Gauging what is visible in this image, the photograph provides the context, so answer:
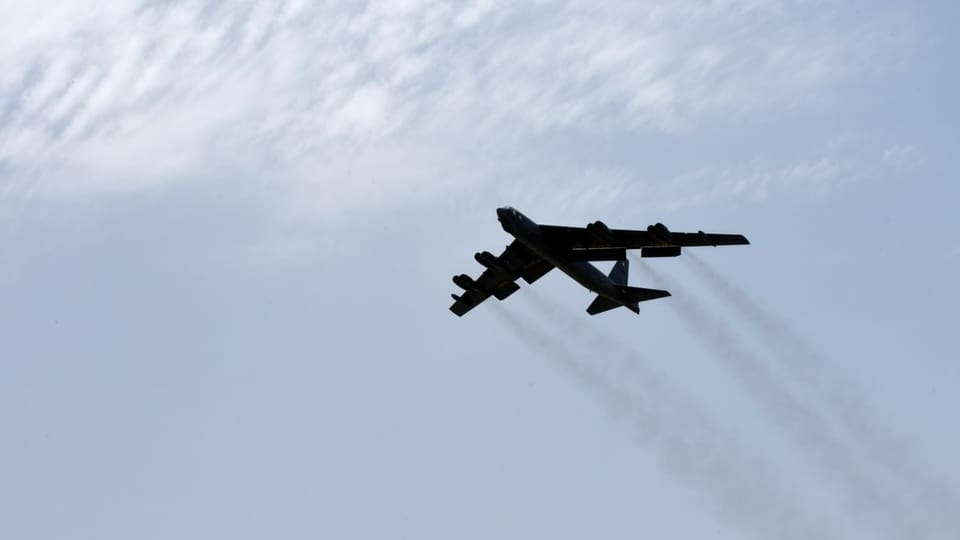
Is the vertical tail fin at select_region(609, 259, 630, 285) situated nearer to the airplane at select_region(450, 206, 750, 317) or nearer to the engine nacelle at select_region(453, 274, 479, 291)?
the airplane at select_region(450, 206, 750, 317)

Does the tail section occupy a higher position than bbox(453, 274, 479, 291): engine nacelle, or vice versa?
the tail section

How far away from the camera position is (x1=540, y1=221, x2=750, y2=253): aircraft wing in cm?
7838

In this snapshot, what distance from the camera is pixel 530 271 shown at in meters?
85.7

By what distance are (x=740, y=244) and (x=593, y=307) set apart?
9.21 metres

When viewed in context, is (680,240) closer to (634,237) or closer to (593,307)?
(634,237)

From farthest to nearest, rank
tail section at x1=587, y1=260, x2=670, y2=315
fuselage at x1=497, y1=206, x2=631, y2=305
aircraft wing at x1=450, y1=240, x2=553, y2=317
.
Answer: aircraft wing at x1=450, y1=240, x2=553, y2=317, tail section at x1=587, y1=260, x2=670, y2=315, fuselage at x1=497, y1=206, x2=631, y2=305

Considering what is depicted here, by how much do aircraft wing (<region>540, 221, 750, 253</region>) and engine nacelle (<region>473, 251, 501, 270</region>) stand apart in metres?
5.07

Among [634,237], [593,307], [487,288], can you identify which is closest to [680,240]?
[634,237]

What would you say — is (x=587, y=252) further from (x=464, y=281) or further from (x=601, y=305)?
Result: (x=464, y=281)

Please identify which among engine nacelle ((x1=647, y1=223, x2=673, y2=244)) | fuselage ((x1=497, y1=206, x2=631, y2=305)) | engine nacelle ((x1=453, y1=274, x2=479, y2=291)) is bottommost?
engine nacelle ((x1=453, y1=274, x2=479, y2=291))

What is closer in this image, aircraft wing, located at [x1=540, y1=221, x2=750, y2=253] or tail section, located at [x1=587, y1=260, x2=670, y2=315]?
aircraft wing, located at [x1=540, y1=221, x2=750, y2=253]

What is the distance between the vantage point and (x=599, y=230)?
257ft

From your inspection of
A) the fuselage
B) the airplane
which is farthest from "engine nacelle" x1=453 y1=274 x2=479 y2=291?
the fuselage

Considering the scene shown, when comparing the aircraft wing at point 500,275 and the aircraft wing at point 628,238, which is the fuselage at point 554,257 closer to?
the aircraft wing at point 628,238
